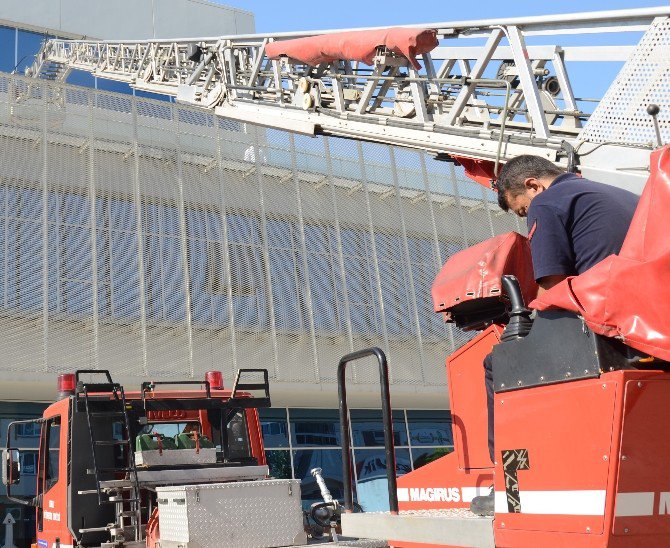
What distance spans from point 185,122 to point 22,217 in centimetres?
515

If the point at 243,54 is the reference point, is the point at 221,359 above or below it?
below

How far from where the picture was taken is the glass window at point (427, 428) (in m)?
24.9

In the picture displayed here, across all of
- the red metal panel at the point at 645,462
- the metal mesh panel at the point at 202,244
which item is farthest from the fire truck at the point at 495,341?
the metal mesh panel at the point at 202,244

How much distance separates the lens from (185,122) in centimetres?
2319

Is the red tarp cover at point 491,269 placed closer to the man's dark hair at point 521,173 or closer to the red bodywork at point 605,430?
the man's dark hair at point 521,173

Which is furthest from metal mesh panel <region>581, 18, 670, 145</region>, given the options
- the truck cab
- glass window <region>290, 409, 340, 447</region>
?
glass window <region>290, 409, 340, 447</region>

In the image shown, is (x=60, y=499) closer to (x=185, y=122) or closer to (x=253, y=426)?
(x=253, y=426)

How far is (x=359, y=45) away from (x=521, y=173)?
397cm

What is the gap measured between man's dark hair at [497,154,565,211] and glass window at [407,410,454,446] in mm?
21620

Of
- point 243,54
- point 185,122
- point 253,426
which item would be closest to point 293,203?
point 185,122

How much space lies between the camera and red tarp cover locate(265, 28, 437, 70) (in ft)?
22.4

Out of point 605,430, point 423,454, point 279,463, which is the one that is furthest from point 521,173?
point 423,454

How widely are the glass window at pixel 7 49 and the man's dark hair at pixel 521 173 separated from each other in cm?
2956

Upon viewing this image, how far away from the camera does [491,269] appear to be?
12.3ft
